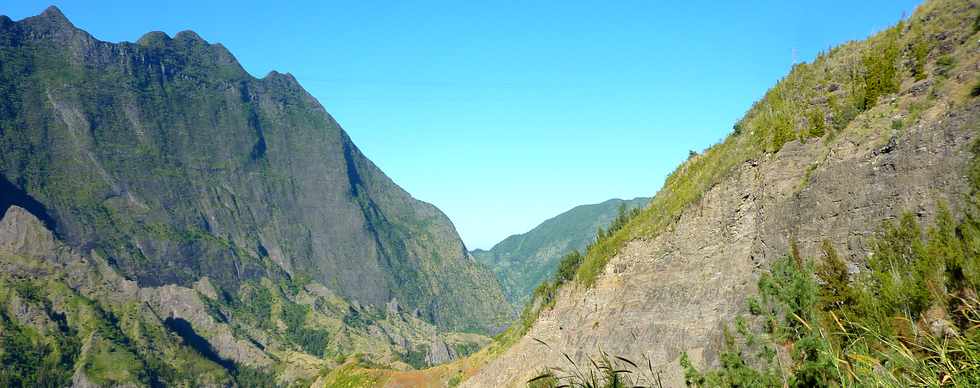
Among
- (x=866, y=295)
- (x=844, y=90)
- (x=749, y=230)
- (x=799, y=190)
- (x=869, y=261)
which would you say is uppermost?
(x=844, y=90)

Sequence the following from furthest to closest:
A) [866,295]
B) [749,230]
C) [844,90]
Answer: [749,230] < [844,90] < [866,295]

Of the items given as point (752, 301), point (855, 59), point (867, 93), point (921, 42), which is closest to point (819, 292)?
point (752, 301)

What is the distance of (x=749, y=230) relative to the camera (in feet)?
125

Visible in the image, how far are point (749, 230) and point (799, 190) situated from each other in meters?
4.93

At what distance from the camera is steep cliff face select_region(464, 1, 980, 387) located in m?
27.5

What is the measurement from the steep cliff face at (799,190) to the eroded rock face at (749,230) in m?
0.07

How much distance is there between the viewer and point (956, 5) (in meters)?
32.6

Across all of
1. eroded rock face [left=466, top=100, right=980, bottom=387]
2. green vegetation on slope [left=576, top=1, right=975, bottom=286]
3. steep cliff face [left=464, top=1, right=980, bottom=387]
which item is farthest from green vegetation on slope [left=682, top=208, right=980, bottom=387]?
green vegetation on slope [left=576, top=1, right=975, bottom=286]

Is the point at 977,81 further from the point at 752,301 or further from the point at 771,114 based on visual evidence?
the point at 771,114

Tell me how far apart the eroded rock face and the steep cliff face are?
0.07 metres

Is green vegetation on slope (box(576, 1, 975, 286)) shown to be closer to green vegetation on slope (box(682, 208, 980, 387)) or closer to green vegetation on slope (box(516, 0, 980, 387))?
green vegetation on slope (box(516, 0, 980, 387))

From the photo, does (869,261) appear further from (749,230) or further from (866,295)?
(749,230)

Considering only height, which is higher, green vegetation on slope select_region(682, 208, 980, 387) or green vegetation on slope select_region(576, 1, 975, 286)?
green vegetation on slope select_region(576, 1, 975, 286)

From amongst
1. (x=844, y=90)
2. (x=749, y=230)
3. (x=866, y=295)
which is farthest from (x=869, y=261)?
(x=844, y=90)
